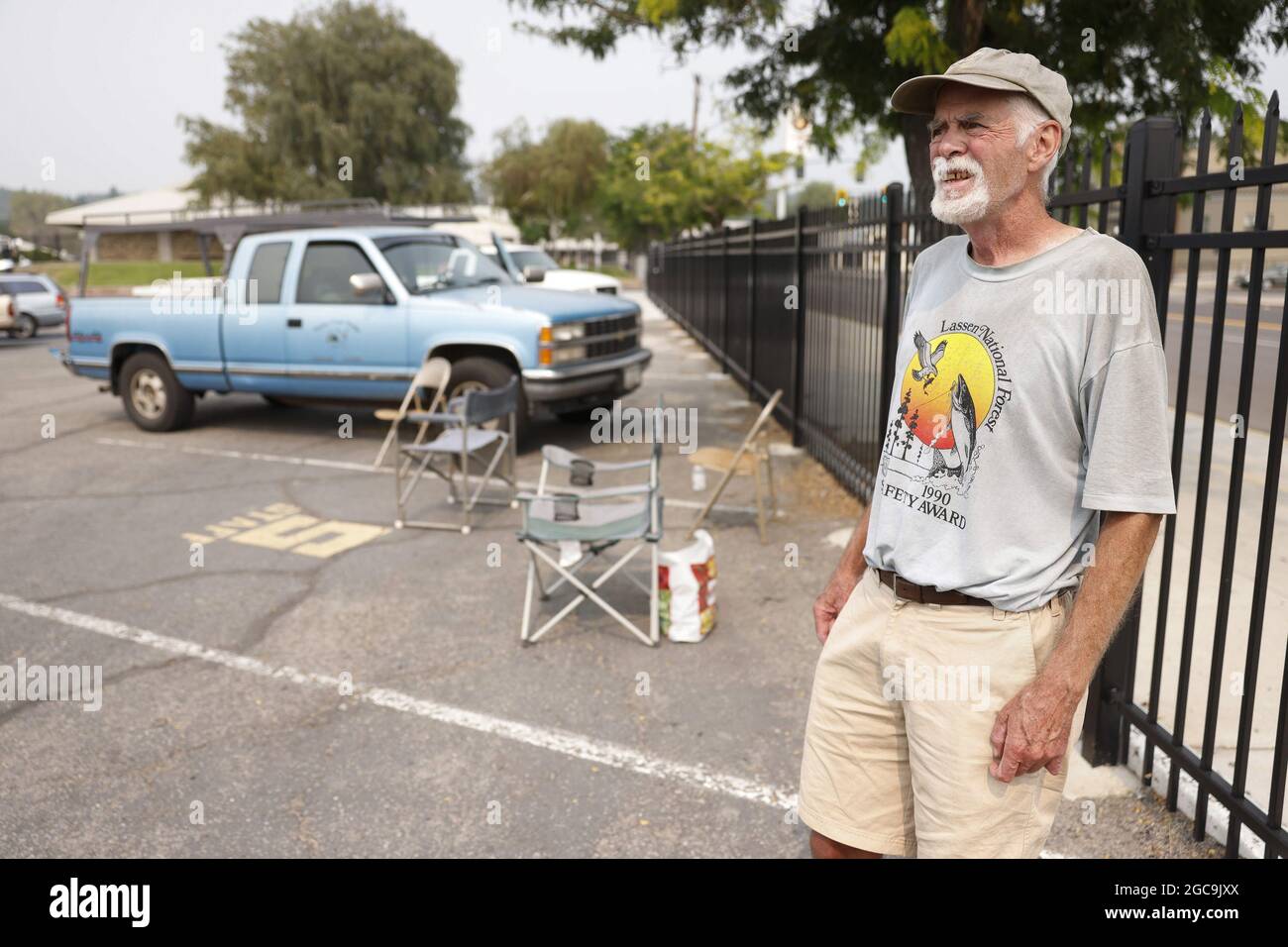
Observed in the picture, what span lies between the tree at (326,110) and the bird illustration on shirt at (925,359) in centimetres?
5154

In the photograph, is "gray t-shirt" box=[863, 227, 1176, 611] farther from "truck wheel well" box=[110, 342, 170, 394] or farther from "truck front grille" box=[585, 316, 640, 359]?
"truck wheel well" box=[110, 342, 170, 394]

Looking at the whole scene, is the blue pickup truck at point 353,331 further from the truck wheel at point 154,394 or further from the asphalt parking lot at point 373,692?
the asphalt parking lot at point 373,692

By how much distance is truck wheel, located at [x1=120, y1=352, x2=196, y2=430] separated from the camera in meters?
10.4

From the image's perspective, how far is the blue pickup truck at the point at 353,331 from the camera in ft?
29.4

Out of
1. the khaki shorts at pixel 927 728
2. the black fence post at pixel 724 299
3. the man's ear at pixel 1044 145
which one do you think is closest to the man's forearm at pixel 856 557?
the khaki shorts at pixel 927 728

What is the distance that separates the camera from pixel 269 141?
50406 millimetres

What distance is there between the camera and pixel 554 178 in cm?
6209

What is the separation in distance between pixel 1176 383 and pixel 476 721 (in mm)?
5505

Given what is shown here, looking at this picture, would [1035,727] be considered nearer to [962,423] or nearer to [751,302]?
[962,423]
